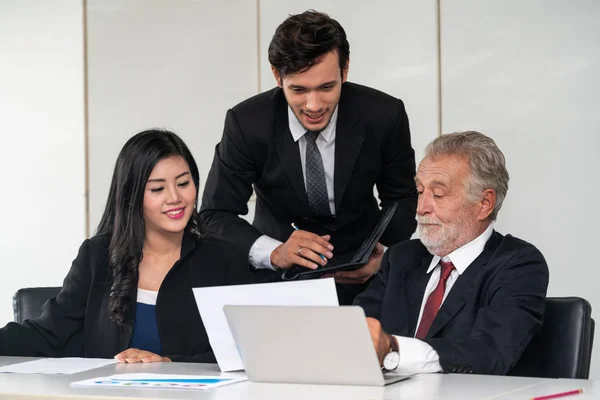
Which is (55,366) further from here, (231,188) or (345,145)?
(345,145)

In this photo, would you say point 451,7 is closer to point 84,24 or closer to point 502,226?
point 502,226

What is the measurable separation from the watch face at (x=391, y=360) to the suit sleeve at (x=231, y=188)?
140 cm

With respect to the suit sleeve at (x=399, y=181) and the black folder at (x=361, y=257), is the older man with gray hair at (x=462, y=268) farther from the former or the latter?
the suit sleeve at (x=399, y=181)

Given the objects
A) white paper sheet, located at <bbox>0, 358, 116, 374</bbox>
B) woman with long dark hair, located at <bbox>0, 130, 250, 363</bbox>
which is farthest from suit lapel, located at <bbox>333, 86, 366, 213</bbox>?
white paper sheet, located at <bbox>0, 358, 116, 374</bbox>

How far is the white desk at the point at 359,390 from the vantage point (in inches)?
72.6

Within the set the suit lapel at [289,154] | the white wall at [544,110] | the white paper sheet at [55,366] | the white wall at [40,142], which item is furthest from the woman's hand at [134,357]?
the white wall at [40,142]

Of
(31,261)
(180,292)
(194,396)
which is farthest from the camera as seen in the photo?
(31,261)

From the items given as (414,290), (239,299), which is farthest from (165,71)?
(239,299)

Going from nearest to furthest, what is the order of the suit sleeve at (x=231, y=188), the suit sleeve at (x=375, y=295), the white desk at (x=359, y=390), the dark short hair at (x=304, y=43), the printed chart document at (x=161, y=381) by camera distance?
the white desk at (x=359, y=390) < the printed chart document at (x=161, y=381) < the suit sleeve at (x=375, y=295) < the dark short hair at (x=304, y=43) < the suit sleeve at (x=231, y=188)

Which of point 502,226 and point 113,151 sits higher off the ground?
point 113,151

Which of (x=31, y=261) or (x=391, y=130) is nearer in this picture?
(x=391, y=130)

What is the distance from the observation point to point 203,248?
324 cm

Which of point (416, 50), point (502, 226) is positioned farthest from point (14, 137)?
point (502, 226)

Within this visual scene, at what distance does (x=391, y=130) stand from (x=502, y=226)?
1704 millimetres
